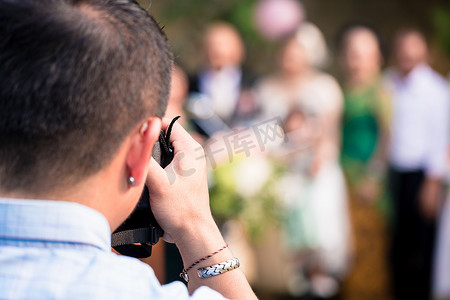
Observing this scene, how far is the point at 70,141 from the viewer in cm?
68

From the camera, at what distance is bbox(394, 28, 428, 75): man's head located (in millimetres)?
4055

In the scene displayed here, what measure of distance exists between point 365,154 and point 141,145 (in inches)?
130

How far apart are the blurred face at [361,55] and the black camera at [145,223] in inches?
126

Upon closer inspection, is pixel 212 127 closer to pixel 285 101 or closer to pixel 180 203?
pixel 285 101

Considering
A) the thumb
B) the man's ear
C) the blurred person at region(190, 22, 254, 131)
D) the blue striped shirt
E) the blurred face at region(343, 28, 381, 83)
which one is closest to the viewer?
the blue striped shirt

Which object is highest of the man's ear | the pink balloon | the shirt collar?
the man's ear

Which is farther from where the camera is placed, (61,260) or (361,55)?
(361,55)

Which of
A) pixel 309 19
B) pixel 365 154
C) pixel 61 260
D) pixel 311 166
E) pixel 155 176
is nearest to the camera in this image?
pixel 61 260

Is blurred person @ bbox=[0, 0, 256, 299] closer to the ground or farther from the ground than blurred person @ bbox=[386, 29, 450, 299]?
farther from the ground

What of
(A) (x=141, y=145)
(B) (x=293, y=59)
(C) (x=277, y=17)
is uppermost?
(A) (x=141, y=145)

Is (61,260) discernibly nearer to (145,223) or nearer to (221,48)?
(145,223)

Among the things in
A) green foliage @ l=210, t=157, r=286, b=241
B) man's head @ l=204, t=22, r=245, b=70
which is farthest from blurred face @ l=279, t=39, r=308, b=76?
green foliage @ l=210, t=157, r=286, b=241

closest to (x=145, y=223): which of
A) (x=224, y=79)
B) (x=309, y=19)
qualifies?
(x=224, y=79)

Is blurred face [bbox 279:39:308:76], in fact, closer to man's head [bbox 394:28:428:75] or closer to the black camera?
man's head [bbox 394:28:428:75]
